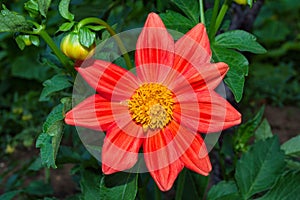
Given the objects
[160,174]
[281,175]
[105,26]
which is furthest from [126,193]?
[281,175]

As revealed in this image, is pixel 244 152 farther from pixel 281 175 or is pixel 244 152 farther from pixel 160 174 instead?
pixel 160 174

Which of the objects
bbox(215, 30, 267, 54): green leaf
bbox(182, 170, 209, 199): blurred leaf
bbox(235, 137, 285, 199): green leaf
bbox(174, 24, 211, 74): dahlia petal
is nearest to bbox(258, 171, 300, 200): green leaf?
bbox(235, 137, 285, 199): green leaf

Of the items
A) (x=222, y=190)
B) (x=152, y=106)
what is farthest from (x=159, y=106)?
(x=222, y=190)

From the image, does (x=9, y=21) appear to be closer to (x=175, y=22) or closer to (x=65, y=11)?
(x=65, y=11)

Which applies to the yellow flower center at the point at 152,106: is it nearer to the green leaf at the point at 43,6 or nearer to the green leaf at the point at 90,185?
the green leaf at the point at 43,6

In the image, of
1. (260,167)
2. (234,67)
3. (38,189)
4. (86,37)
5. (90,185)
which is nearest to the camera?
(86,37)

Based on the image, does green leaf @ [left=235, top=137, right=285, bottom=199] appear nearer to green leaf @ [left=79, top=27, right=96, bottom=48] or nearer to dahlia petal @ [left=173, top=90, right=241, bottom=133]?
dahlia petal @ [left=173, top=90, right=241, bottom=133]

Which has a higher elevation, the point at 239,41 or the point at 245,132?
the point at 239,41

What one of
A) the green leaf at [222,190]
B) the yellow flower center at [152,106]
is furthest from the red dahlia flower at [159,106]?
the green leaf at [222,190]
